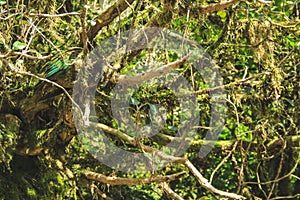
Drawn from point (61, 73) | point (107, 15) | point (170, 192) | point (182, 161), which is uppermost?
point (107, 15)

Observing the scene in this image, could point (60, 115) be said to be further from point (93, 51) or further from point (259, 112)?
point (259, 112)

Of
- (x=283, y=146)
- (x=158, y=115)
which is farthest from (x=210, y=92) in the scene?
(x=283, y=146)

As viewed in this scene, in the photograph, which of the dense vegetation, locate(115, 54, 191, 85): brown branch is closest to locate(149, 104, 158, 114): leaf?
the dense vegetation

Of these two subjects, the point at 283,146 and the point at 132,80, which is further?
the point at 283,146

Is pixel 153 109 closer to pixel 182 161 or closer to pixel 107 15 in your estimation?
pixel 182 161

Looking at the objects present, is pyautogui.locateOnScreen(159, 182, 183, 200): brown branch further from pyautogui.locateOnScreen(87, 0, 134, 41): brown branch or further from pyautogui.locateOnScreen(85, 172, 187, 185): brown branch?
pyautogui.locateOnScreen(87, 0, 134, 41): brown branch

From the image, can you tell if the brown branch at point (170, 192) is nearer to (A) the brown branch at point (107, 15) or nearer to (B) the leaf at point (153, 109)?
(B) the leaf at point (153, 109)

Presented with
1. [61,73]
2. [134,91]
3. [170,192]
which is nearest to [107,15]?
[61,73]
